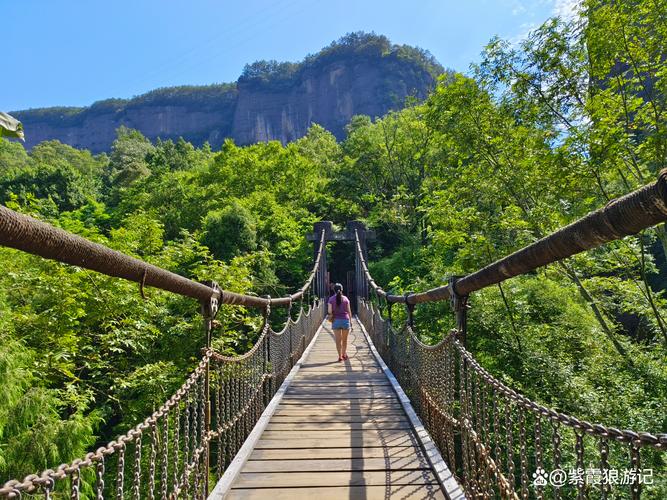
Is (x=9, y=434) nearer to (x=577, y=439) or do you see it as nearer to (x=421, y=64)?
(x=577, y=439)

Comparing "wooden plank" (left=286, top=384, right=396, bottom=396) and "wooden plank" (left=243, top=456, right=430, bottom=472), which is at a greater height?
"wooden plank" (left=286, top=384, right=396, bottom=396)

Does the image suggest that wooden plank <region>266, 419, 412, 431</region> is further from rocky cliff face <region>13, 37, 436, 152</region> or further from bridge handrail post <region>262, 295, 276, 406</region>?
Result: rocky cliff face <region>13, 37, 436, 152</region>

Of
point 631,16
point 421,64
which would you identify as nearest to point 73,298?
point 631,16

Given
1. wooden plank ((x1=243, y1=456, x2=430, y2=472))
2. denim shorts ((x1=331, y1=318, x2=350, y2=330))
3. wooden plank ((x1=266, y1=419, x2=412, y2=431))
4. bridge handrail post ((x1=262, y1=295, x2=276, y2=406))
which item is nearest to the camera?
wooden plank ((x1=243, y1=456, x2=430, y2=472))

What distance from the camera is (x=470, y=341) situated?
224 inches

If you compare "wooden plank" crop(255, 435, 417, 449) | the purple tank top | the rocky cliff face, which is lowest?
"wooden plank" crop(255, 435, 417, 449)

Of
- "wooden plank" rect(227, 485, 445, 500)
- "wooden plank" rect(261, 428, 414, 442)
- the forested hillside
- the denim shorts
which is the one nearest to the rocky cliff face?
the forested hillside

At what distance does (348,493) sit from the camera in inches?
69.6

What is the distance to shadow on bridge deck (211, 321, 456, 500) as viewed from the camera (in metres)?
1.81

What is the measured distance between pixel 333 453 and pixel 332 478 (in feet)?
0.91

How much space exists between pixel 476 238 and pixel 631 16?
271 cm

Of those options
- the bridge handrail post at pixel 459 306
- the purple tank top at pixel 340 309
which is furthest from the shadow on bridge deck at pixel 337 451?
the purple tank top at pixel 340 309

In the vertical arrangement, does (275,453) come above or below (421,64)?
below

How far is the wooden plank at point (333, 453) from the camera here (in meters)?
2.14
